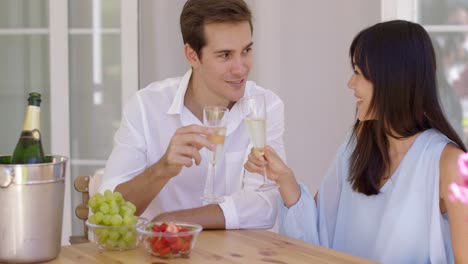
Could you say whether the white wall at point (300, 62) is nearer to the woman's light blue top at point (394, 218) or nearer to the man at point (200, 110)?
the man at point (200, 110)

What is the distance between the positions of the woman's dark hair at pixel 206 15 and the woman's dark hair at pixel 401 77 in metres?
0.56

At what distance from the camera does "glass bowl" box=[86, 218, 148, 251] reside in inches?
72.6

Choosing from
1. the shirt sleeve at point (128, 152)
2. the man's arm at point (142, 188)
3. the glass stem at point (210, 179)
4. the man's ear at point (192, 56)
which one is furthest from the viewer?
the man's ear at point (192, 56)

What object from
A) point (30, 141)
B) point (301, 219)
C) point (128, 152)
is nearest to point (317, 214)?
point (301, 219)

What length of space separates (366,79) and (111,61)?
6.92 ft

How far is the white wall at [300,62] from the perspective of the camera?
383 cm

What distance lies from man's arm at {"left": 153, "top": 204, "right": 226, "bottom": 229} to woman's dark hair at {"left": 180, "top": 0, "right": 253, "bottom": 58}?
0.72 meters

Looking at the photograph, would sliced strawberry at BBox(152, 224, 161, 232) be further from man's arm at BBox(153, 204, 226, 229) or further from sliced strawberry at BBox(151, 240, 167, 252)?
man's arm at BBox(153, 204, 226, 229)

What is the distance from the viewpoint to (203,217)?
2197 mm

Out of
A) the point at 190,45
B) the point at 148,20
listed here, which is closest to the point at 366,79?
the point at 190,45

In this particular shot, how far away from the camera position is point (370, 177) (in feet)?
7.49

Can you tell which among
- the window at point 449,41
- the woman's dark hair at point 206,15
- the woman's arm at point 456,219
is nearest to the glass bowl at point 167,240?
the woman's arm at point 456,219

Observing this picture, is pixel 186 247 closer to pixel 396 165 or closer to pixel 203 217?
pixel 203 217

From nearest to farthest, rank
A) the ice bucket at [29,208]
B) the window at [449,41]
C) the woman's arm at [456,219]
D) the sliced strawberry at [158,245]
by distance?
the ice bucket at [29,208] < the sliced strawberry at [158,245] < the woman's arm at [456,219] < the window at [449,41]
